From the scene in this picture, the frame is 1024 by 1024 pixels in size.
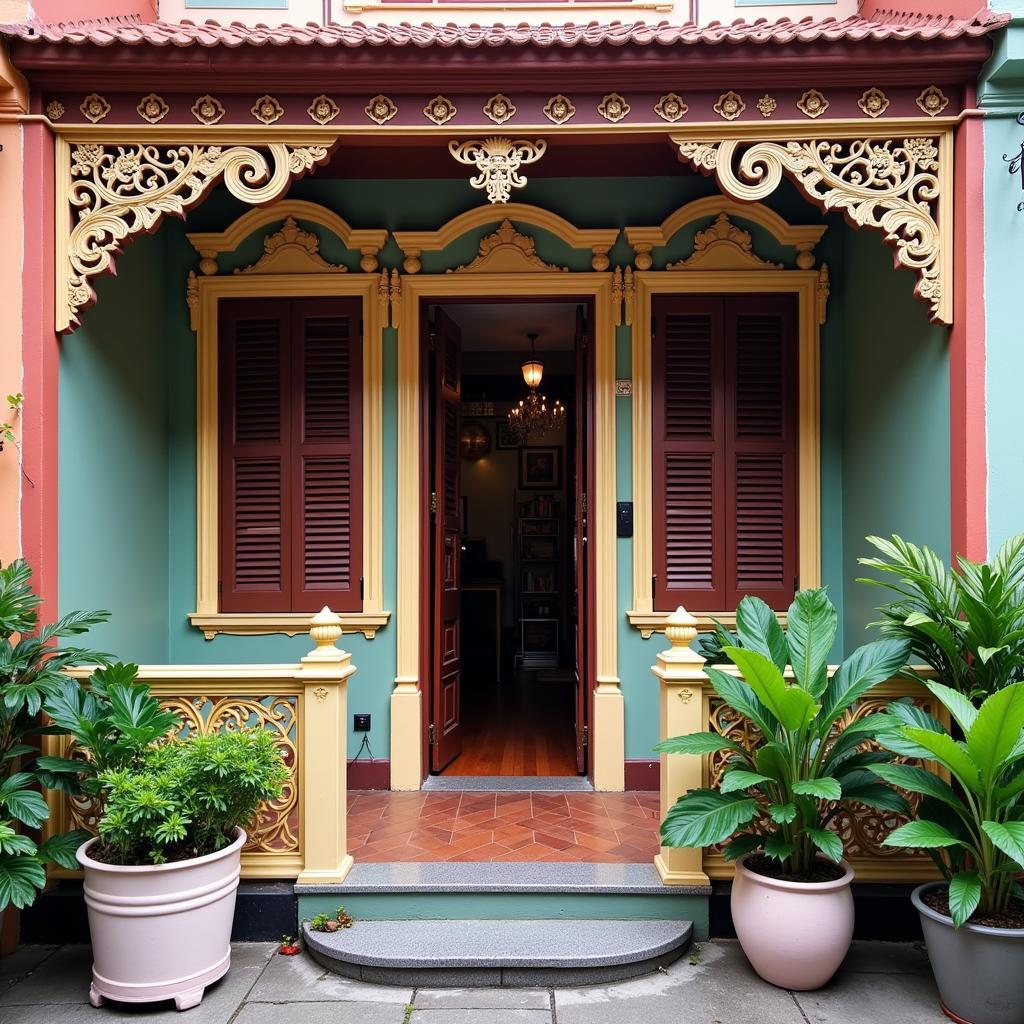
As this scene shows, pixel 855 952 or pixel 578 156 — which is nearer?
pixel 855 952

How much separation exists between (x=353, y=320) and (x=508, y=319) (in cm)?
226

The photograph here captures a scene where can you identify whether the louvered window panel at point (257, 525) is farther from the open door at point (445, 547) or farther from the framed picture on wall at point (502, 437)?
the framed picture on wall at point (502, 437)

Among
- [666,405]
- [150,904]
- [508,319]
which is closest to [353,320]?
[666,405]

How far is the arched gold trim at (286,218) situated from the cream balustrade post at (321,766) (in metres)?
2.36

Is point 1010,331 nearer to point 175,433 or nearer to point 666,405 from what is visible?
point 666,405

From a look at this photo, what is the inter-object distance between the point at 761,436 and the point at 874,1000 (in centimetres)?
269

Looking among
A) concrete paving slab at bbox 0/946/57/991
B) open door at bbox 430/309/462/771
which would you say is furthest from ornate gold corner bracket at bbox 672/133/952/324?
concrete paving slab at bbox 0/946/57/991

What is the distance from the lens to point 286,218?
4.21 m

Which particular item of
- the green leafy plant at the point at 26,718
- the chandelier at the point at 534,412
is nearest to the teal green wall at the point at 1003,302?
the green leafy plant at the point at 26,718

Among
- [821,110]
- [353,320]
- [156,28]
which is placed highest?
[156,28]

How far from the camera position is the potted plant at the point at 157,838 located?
253 cm

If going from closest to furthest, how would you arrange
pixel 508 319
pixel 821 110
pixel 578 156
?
1. pixel 821 110
2. pixel 578 156
3. pixel 508 319

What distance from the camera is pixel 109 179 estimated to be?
3.09 m

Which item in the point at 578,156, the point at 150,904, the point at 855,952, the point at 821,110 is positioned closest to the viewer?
the point at 150,904
